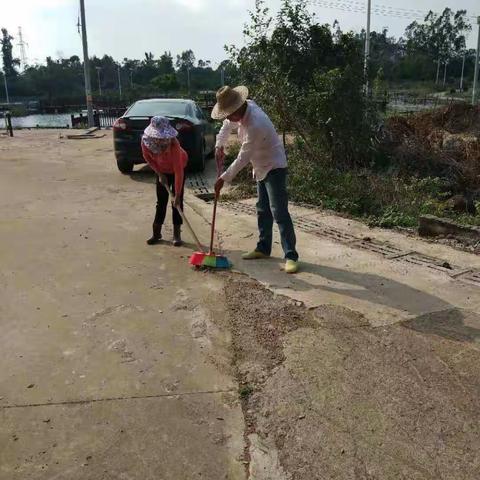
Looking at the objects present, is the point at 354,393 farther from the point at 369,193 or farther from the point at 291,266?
the point at 369,193

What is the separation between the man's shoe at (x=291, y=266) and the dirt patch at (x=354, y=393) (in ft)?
2.40

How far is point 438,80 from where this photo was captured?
9338 centimetres

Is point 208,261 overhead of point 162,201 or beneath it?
beneath

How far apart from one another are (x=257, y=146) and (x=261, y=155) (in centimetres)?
11

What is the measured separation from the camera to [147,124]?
9375 millimetres

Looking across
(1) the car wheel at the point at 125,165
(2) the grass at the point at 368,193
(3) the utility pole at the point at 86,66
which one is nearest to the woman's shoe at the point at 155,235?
(2) the grass at the point at 368,193

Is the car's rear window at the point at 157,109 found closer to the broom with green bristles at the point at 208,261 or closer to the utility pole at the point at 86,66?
the broom with green bristles at the point at 208,261

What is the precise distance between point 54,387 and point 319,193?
5499 millimetres

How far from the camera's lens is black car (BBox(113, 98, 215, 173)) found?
939 cm

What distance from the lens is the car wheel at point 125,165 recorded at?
9.78 m

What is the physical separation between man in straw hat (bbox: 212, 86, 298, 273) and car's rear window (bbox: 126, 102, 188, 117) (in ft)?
15.8

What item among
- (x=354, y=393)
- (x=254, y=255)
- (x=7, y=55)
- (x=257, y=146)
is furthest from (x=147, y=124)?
(x=7, y=55)

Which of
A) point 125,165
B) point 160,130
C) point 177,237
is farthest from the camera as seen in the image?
point 125,165

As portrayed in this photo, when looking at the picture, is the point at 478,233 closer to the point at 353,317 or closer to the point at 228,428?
the point at 353,317
